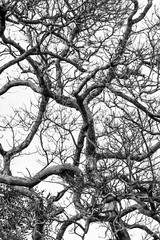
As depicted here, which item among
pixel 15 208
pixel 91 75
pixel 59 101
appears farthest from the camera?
pixel 59 101

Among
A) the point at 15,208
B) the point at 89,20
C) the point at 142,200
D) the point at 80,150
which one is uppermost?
the point at 89,20

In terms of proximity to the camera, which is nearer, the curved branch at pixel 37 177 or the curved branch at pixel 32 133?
the curved branch at pixel 37 177

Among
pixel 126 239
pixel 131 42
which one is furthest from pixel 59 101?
pixel 126 239

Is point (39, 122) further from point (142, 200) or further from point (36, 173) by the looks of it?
point (142, 200)

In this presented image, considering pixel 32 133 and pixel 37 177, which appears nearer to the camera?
pixel 37 177

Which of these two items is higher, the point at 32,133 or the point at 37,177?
the point at 32,133

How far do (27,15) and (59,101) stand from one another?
2.40m

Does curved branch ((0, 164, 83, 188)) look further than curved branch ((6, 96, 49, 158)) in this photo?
No

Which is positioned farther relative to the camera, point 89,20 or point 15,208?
point 15,208

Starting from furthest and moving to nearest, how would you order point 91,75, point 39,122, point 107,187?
point 39,122 < point 91,75 < point 107,187

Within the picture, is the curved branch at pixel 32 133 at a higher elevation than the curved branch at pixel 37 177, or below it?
higher

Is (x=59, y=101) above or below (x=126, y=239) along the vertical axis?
above

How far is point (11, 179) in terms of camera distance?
919 cm

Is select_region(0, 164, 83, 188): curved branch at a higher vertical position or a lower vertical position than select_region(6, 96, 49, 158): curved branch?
lower
